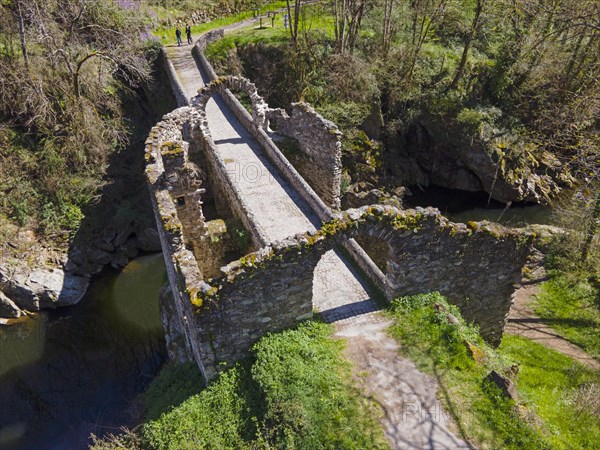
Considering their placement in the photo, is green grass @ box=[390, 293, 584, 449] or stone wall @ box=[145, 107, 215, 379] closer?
green grass @ box=[390, 293, 584, 449]

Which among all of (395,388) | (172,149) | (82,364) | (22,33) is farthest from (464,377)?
(22,33)

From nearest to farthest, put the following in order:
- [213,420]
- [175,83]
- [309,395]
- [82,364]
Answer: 1. [309,395]
2. [213,420]
3. [82,364]
4. [175,83]

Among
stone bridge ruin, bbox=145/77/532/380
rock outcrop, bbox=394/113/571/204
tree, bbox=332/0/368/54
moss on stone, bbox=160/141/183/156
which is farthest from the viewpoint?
tree, bbox=332/0/368/54

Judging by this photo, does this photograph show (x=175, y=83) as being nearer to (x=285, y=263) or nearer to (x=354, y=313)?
(x=285, y=263)

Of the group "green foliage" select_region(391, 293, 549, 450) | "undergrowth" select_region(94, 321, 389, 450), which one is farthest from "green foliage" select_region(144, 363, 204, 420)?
"green foliage" select_region(391, 293, 549, 450)

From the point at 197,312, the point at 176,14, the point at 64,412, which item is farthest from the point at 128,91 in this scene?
the point at 197,312

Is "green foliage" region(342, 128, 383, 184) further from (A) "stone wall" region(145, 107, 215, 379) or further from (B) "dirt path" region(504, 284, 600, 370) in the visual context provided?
(B) "dirt path" region(504, 284, 600, 370)
